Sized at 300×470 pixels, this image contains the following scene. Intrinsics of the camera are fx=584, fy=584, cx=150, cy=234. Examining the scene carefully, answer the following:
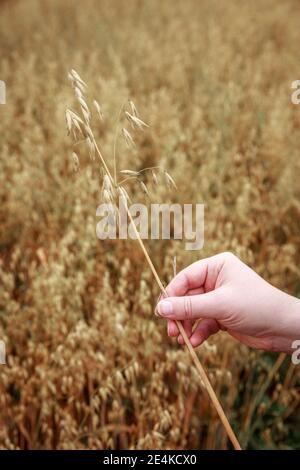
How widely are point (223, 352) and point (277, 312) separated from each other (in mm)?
657

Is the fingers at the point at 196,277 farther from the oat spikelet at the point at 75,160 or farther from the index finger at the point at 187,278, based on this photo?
the oat spikelet at the point at 75,160

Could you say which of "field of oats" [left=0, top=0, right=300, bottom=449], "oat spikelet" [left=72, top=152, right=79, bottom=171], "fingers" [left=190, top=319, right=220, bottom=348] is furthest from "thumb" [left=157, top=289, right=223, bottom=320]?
"field of oats" [left=0, top=0, right=300, bottom=449]

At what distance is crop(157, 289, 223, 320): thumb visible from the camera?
3.03 ft

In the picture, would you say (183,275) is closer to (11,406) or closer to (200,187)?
(11,406)

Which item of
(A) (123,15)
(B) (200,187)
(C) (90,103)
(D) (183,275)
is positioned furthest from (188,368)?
(A) (123,15)

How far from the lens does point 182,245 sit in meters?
1.80

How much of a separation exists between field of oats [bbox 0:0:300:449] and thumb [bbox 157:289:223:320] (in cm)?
45

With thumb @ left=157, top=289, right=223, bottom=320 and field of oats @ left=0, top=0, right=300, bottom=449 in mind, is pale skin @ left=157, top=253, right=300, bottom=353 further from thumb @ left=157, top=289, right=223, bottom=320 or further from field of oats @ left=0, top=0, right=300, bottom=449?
field of oats @ left=0, top=0, right=300, bottom=449

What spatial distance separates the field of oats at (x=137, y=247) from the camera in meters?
1.48

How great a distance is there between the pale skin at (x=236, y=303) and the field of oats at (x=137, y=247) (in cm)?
40

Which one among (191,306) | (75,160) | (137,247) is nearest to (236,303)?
(191,306)

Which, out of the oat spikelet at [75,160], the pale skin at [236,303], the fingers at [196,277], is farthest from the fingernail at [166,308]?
the oat spikelet at [75,160]

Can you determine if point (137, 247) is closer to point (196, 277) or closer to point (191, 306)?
point (196, 277)

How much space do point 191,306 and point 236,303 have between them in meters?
0.08
